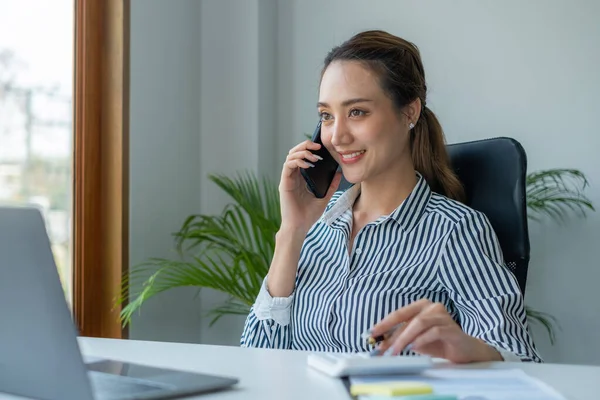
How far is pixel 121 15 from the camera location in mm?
2736

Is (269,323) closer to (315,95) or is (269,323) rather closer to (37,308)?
(37,308)

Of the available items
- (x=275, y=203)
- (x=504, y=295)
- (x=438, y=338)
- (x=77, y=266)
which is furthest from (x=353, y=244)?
(x=77, y=266)

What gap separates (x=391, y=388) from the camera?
2.92ft

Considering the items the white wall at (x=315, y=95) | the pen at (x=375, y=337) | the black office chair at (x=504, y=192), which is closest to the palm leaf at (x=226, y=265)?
the white wall at (x=315, y=95)

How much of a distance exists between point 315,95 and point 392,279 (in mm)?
1691

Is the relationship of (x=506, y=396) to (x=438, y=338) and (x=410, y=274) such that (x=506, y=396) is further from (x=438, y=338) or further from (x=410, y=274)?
(x=410, y=274)

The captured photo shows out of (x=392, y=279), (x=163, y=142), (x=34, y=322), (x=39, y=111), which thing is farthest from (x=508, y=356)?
(x=163, y=142)

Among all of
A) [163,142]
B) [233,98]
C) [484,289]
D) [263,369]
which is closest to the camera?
[263,369]

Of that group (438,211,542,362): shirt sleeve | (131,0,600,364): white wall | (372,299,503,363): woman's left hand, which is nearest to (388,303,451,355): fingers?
(372,299,503,363): woman's left hand

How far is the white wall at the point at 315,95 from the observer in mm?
2730

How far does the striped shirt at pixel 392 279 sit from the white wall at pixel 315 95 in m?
1.18

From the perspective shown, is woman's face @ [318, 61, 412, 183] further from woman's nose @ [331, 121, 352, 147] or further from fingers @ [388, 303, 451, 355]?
fingers @ [388, 303, 451, 355]

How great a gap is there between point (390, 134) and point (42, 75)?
51.6 inches

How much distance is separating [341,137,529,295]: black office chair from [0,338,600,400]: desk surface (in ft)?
1.82
